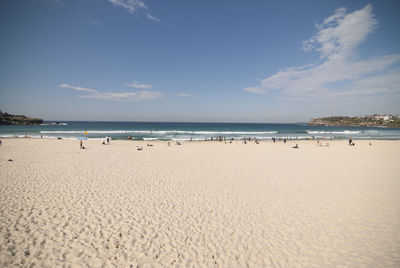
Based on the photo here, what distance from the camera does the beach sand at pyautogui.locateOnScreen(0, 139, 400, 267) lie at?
4.36 meters

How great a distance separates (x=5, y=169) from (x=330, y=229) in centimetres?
1816

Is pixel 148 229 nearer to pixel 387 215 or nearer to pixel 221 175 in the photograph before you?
pixel 221 175

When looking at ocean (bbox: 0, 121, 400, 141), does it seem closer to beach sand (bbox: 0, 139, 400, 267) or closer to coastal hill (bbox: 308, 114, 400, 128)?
beach sand (bbox: 0, 139, 400, 267)

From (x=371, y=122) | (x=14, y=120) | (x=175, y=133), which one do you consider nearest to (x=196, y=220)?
(x=175, y=133)

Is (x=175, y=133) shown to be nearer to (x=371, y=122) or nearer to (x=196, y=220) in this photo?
(x=196, y=220)

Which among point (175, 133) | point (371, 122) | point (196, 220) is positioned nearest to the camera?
point (196, 220)

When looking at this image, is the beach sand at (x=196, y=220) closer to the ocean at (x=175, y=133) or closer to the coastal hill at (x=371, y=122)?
the ocean at (x=175, y=133)

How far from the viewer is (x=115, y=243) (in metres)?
4.72

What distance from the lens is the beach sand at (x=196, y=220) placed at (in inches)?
171

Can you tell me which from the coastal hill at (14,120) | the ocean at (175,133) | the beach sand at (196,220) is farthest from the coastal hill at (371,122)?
the coastal hill at (14,120)

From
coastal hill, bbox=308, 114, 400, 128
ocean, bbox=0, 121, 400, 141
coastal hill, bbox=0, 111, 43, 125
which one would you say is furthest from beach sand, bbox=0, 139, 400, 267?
coastal hill, bbox=308, 114, 400, 128

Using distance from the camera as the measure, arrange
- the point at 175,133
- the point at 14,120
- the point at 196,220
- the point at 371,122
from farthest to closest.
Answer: the point at 371,122, the point at 14,120, the point at 175,133, the point at 196,220

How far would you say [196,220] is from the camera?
5.93m

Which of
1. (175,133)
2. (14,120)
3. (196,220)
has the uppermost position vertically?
(14,120)
